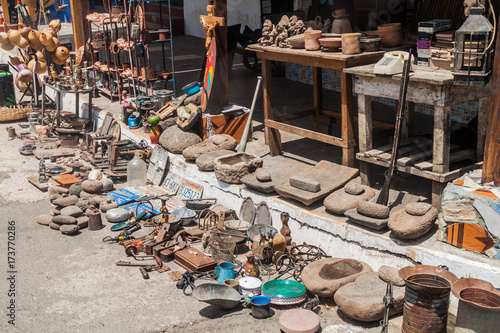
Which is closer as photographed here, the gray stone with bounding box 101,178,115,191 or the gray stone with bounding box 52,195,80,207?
the gray stone with bounding box 52,195,80,207

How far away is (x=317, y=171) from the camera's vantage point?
8.44 metres

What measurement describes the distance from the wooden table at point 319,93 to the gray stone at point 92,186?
9.98 feet

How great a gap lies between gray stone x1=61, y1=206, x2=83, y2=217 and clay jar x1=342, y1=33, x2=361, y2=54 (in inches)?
189

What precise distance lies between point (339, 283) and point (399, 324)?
779mm

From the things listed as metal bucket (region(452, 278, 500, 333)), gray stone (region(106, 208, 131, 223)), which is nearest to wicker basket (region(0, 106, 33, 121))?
gray stone (region(106, 208, 131, 223))

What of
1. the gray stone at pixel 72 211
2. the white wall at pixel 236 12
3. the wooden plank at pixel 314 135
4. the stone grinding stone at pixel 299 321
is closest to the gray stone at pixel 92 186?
the gray stone at pixel 72 211

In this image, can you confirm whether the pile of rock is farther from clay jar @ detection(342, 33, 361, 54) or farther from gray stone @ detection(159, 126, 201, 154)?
clay jar @ detection(342, 33, 361, 54)

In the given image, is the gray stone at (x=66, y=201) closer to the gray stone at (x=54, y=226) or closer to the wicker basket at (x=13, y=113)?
the gray stone at (x=54, y=226)

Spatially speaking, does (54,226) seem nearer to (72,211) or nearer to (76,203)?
(72,211)

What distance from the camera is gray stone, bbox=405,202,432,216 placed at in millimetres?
6620

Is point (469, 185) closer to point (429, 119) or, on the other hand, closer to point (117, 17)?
point (429, 119)

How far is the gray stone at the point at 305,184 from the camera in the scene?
25.7 feet

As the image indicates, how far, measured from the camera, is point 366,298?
6117mm

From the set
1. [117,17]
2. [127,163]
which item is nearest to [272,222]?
[127,163]
